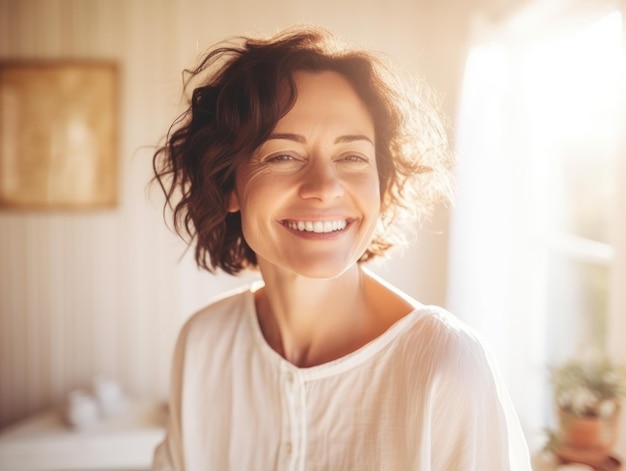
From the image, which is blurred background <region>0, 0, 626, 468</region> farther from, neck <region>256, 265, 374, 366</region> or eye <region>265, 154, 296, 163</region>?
eye <region>265, 154, 296, 163</region>

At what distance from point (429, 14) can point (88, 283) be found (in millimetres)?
2437

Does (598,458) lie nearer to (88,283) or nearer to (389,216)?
(389,216)

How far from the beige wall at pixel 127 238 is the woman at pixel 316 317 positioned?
205 centimetres

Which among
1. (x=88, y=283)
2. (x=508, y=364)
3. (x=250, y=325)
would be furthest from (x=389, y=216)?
(x=88, y=283)

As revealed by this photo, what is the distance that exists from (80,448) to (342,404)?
200cm

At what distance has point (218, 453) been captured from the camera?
1.02 meters

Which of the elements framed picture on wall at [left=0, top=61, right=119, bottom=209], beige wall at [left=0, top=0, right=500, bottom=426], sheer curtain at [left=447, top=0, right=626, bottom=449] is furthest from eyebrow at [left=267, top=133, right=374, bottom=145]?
framed picture on wall at [left=0, top=61, right=119, bottom=209]

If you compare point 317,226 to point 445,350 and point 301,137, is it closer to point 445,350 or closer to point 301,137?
point 301,137

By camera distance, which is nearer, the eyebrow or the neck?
the eyebrow

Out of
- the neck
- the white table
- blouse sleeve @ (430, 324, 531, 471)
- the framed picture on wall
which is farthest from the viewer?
the framed picture on wall

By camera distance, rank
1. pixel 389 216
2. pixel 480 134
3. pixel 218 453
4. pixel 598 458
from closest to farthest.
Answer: pixel 218 453, pixel 389 216, pixel 598 458, pixel 480 134

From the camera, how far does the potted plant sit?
1433 mm

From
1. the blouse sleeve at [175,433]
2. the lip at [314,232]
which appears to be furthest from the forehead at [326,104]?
the blouse sleeve at [175,433]

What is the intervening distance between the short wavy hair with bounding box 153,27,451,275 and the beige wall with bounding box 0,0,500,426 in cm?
191
